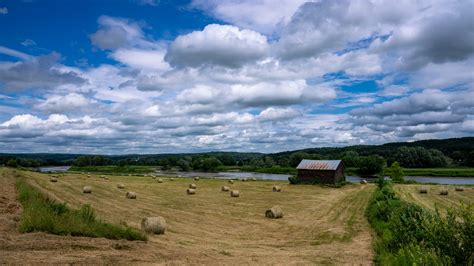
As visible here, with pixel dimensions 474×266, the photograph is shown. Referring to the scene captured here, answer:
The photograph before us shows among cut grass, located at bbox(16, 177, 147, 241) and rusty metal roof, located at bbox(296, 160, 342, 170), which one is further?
rusty metal roof, located at bbox(296, 160, 342, 170)

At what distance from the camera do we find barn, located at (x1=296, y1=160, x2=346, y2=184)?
55.2 meters

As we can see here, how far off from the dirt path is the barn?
1782 inches

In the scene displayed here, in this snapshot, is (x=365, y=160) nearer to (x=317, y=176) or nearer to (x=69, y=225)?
(x=317, y=176)

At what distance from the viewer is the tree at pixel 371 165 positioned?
85375mm

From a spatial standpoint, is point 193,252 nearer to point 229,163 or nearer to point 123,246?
point 123,246

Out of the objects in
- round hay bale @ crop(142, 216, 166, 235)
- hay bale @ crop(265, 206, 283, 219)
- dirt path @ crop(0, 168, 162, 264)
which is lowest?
hay bale @ crop(265, 206, 283, 219)

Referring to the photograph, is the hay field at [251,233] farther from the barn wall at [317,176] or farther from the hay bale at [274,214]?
the barn wall at [317,176]

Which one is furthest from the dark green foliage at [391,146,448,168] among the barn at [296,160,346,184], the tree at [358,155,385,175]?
the barn at [296,160,346,184]

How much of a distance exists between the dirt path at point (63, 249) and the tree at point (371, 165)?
262 feet

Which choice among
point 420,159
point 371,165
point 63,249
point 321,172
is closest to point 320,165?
point 321,172

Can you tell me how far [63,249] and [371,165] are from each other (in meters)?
82.8

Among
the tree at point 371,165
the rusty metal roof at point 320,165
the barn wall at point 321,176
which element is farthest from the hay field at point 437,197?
the tree at point 371,165

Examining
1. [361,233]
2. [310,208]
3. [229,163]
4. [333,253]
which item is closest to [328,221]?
[361,233]

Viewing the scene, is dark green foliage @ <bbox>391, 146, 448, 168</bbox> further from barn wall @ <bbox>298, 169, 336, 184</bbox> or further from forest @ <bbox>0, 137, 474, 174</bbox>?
barn wall @ <bbox>298, 169, 336, 184</bbox>
